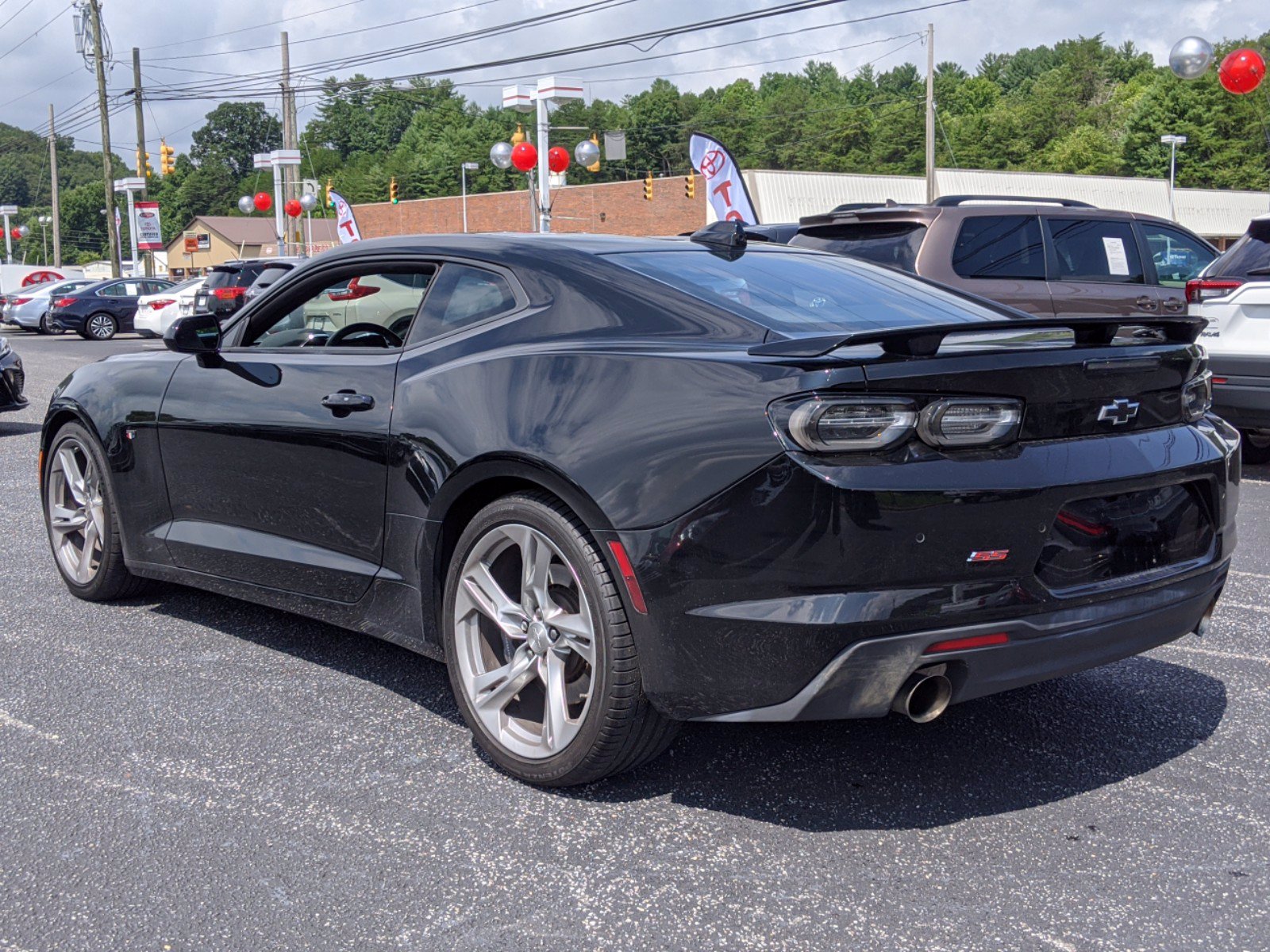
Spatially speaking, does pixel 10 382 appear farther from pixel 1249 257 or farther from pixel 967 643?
pixel 967 643

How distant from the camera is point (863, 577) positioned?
2.91 meters

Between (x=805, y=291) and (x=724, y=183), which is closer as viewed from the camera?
(x=805, y=291)

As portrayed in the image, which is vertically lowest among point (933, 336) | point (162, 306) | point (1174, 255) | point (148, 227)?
point (933, 336)

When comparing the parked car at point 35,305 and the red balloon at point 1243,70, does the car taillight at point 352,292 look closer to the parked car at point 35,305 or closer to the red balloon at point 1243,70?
the red balloon at point 1243,70

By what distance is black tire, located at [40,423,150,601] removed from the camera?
5160 millimetres

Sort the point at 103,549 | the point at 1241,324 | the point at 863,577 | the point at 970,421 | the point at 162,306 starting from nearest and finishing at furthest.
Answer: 1. the point at 863,577
2. the point at 970,421
3. the point at 103,549
4. the point at 1241,324
5. the point at 162,306

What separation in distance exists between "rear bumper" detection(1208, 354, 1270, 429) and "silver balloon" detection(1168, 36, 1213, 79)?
11389 millimetres

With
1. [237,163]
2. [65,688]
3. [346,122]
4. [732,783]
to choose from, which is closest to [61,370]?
[65,688]

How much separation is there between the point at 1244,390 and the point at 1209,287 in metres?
0.79

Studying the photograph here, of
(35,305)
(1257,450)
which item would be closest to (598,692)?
(1257,450)

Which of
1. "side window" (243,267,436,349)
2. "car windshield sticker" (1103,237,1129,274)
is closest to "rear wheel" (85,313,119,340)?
"car windshield sticker" (1103,237,1129,274)

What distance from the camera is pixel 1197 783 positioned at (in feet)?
11.5

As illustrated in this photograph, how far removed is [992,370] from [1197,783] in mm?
1332

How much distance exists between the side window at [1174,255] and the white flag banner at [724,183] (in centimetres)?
840
